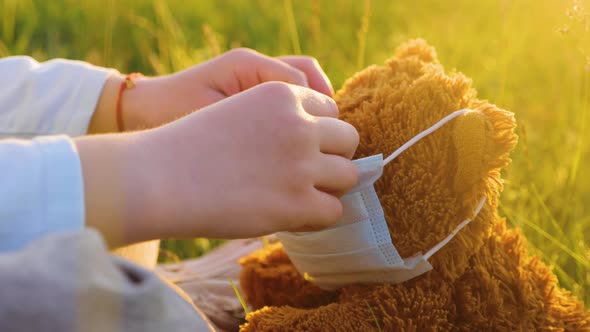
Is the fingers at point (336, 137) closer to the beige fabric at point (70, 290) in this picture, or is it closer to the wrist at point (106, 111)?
the beige fabric at point (70, 290)

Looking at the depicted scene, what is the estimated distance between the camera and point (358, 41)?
8.70 feet

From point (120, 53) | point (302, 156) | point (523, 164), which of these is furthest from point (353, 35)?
point (302, 156)

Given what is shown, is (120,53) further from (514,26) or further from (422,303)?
(422,303)

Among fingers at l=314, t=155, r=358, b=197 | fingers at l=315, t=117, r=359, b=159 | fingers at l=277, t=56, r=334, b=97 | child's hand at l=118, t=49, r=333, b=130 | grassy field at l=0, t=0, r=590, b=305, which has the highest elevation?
fingers at l=315, t=117, r=359, b=159

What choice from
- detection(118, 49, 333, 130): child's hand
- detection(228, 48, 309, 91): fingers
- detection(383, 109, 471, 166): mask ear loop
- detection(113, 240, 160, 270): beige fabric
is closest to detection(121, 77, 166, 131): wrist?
detection(118, 49, 333, 130): child's hand

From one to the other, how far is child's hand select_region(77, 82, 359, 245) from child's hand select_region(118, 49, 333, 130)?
33 cm

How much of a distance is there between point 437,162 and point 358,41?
1831 mm

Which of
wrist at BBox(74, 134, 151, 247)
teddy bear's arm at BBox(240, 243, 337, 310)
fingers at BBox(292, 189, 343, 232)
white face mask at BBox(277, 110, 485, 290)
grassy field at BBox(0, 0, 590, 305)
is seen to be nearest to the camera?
wrist at BBox(74, 134, 151, 247)

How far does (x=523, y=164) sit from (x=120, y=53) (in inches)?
68.5

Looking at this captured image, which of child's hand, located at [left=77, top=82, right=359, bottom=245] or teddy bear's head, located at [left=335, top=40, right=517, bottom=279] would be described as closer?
child's hand, located at [left=77, top=82, right=359, bottom=245]

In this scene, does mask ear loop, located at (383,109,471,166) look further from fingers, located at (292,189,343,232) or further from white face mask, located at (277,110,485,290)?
fingers, located at (292,189,343,232)

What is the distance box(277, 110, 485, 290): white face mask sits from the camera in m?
0.89

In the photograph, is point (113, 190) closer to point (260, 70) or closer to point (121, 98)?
point (260, 70)

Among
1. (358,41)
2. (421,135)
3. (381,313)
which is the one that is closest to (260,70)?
(421,135)
